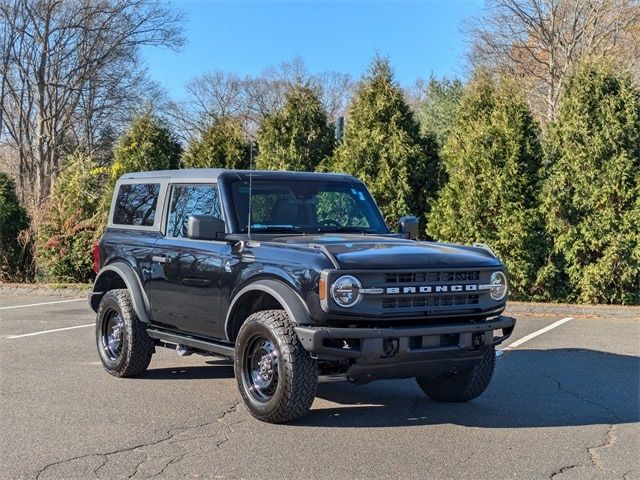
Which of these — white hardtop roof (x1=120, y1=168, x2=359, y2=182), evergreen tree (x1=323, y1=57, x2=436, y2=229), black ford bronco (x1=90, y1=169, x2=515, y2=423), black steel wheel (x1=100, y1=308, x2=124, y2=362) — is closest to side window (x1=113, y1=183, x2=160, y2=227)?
black ford bronco (x1=90, y1=169, x2=515, y2=423)

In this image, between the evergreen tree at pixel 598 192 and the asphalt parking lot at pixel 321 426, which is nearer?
the asphalt parking lot at pixel 321 426

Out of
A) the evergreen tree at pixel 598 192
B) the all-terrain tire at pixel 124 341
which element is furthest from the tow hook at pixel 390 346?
the evergreen tree at pixel 598 192

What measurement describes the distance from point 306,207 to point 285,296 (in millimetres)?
1524

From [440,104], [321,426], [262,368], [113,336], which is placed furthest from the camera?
[440,104]

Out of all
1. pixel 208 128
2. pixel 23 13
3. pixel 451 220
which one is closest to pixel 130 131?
pixel 208 128

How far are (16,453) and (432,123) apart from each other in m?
20.8

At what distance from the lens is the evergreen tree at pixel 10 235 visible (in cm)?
1753

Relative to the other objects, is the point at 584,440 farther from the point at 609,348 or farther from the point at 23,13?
the point at 23,13

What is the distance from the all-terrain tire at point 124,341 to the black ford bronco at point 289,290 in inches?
0.5

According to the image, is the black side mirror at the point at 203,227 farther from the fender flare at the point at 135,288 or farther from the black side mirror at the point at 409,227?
the black side mirror at the point at 409,227

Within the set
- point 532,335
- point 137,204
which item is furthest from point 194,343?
point 532,335

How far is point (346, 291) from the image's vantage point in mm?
5160

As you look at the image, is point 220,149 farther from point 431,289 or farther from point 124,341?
point 431,289

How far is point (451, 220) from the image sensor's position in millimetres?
14023
